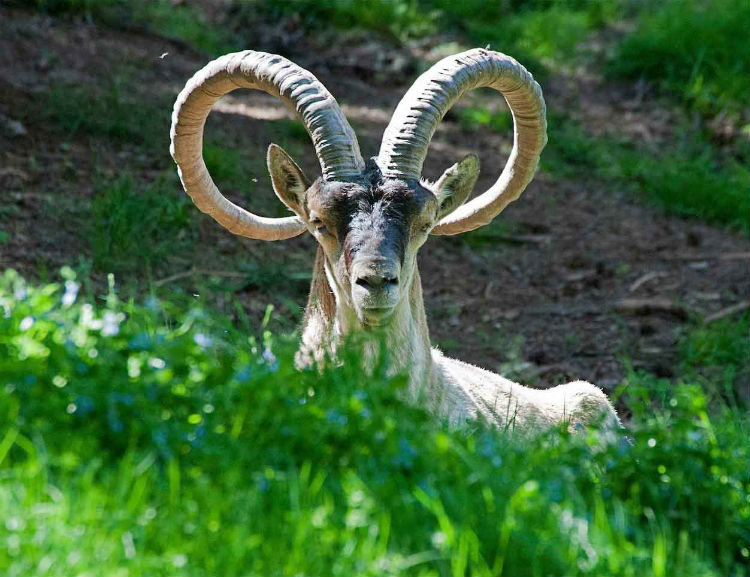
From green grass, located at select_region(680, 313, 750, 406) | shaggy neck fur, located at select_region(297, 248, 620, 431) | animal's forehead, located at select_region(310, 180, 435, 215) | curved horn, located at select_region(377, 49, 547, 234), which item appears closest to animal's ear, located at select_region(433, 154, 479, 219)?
curved horn, located at select_region(377, 49, 547, 234)

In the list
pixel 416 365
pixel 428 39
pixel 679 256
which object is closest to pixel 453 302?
pixel 679 256

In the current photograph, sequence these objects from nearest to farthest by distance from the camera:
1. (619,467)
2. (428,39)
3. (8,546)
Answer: (8,546) < (619,467) < (428,39)

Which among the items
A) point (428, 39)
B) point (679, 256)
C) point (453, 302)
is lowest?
point (453, 302)

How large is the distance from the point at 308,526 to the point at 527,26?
13454 mm

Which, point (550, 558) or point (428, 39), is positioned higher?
point (428, 39)

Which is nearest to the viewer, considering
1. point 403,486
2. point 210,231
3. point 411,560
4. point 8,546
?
point 8,546

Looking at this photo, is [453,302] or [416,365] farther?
[453,302]

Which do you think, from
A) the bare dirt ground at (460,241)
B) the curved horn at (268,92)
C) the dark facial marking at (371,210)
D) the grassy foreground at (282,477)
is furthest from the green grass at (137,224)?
the grassy foreground at (282,477)

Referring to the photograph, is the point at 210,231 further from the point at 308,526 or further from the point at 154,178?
the point at 308,526

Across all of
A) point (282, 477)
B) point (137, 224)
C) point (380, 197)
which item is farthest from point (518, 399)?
point (282, 477)

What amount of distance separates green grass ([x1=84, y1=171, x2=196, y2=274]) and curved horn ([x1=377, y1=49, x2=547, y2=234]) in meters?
3.01

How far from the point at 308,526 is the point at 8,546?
2.87ft

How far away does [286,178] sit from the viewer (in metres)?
→ 6.83

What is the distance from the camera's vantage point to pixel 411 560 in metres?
3.54
